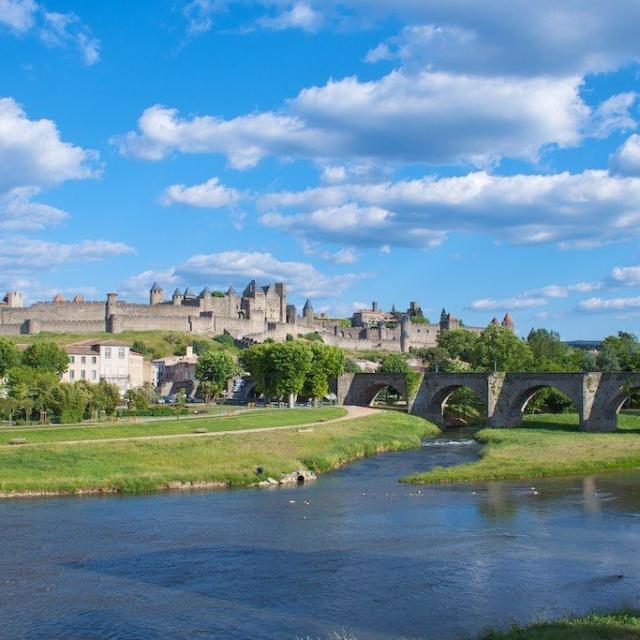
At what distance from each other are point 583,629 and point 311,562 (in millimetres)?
8590

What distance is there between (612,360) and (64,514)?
68512 mm

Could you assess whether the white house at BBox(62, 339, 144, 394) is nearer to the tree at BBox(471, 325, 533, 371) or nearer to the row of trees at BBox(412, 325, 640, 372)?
the row of trees at BBox(412, 325, 640, 372)

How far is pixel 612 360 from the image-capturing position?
84.4 m

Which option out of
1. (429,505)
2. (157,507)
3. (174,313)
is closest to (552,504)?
(429,505)

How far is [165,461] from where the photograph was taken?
36.4 meters

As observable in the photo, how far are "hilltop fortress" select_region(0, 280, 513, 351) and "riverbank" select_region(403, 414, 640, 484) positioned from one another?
6390 centimetres

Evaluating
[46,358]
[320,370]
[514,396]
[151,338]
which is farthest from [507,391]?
[151,338]

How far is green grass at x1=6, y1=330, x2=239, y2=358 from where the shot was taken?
10631 centimetres

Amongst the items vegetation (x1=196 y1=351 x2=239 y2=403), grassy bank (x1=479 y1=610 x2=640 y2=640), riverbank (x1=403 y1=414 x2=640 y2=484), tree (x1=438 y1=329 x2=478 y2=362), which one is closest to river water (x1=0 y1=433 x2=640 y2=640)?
grassy bank (x1=479 y1=610 x2=640 y2=640)

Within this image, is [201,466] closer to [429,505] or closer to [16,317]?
[429,505]

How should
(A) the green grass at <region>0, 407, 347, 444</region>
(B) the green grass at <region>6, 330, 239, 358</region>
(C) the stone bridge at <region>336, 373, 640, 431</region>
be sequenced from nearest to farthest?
(A) the green grass at <region>0, 407, 347, 444</region> < (C) the stone bridge at <region>336, 373, 640, 431</region> < (B) the green grass at <region>6, 330, 239, 358</region>

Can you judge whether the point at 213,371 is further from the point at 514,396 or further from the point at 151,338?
the point at 151,338

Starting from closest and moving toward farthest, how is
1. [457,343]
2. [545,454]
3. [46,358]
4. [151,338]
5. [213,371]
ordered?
[545,454] < [46,358] < [213,371] < [151,338] < [457,343]

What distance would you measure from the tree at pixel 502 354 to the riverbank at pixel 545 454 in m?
24.4
